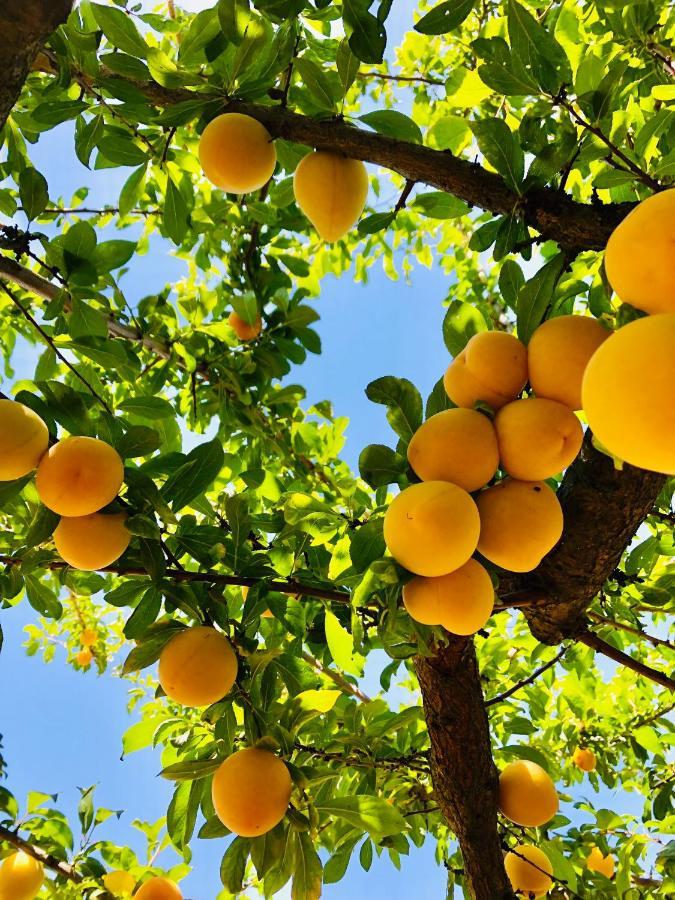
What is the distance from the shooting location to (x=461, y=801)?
167cm

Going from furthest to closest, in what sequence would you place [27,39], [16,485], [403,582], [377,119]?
[377,119]
[16,485]
[27,39]
[403,582]

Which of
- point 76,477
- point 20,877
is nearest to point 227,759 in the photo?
point 76,477

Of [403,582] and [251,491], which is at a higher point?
[251,491]

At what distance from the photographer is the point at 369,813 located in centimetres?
134

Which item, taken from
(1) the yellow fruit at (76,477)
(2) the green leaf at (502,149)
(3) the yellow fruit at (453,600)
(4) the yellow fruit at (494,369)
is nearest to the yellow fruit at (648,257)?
(4) the yellow fruit at (494,369)

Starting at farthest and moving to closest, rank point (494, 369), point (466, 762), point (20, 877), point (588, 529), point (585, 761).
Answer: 1. point (585, 761)
2. point (20, 877)
3. point (466, 762)
4. point (588, 529)
5. point (494, 369)

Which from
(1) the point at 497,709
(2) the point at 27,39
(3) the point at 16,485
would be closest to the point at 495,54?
(2) the point at 27,39

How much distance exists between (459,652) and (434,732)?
252 millimetres

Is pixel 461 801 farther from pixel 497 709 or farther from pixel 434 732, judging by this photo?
pixel 497 709

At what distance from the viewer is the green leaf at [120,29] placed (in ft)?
4.77

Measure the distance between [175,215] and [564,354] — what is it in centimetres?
147

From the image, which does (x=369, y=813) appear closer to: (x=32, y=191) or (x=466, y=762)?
(x=466, y=762)

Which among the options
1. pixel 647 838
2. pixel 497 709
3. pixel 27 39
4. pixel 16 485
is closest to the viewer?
pixel 27 39

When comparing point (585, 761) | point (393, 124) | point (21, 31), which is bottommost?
point (21, 31)
